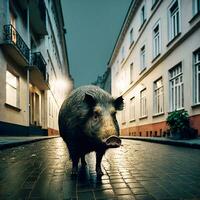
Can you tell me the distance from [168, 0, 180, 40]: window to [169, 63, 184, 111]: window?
1902mm

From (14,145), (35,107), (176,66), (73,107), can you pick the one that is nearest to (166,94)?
(176,66)

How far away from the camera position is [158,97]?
19.7 meters

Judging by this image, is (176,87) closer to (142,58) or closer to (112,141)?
(142,58)

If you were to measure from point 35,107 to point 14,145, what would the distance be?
14.6 meters

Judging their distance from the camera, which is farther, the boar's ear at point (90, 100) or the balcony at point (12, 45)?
the balcony at point (12, 45)

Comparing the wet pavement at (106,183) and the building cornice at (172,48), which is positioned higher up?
the building cornice at (172,48)

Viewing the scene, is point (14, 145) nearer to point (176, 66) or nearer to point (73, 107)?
point (73, 107)

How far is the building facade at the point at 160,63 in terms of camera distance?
45.5 ft

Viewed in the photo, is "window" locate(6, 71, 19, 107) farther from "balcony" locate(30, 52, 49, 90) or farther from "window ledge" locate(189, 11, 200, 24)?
"window ledge" locate(189, 11, 200, 24)

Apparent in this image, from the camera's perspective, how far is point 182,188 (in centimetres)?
362

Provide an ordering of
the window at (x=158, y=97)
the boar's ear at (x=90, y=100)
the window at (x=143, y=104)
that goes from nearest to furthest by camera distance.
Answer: the boar's ear at (x=90, y=100)
the window at (x=158, y=97)
the window at (x=143, y=104)

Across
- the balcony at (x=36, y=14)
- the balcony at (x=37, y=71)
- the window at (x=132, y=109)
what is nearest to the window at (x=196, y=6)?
the balcony at (x=36, y=14)

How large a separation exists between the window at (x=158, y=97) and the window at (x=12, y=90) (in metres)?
8.50

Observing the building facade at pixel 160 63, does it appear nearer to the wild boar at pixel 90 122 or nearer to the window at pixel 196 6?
the window at pixel 196 6
